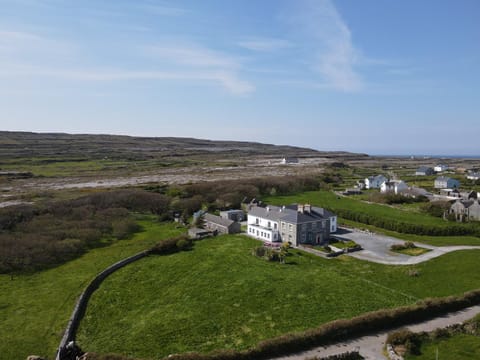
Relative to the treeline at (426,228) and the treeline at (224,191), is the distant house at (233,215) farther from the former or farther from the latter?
the treeline at (426,228)

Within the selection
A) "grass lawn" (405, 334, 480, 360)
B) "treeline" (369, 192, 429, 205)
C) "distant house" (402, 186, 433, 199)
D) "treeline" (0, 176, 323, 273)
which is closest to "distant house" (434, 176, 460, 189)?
"distant house" (402, 186, 433, 199)

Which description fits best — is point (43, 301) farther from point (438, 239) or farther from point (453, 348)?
point (438, 239)

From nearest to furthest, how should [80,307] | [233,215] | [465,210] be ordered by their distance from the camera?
[80,307] < [465,210] < [233,215]

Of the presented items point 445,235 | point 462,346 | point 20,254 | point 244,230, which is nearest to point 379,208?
point 445,235

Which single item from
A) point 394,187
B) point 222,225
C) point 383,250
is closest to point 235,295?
point 383,250

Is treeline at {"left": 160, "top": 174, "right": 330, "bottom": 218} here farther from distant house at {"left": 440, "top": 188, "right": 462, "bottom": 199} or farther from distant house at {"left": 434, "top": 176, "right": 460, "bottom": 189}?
distant house at {"left": 434, "top": 176, "right": 460, "bottom": 189}

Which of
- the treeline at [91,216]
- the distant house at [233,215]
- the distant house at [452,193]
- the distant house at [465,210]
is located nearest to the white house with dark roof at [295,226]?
the distant house at [233,215]

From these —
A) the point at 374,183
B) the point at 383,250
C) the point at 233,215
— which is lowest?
the point at 383,250
